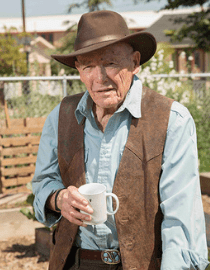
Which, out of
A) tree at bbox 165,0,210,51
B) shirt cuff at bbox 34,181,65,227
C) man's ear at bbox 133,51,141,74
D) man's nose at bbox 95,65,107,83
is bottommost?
shirt cuff at bbox 34,181,65,227

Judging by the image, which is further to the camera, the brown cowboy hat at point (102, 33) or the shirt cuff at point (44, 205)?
the shirt cuff at point (44, 205)

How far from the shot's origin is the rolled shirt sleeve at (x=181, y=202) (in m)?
1.50

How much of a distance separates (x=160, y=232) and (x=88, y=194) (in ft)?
1.40

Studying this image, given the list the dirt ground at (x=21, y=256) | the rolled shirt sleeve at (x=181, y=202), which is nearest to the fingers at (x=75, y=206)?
the rolled shirt sleeve at (x=181, y=202)

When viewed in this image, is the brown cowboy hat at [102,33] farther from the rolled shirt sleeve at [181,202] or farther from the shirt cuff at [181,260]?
the shirt cuff at [181,260]

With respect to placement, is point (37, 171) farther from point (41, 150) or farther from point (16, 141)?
point (16, 141)

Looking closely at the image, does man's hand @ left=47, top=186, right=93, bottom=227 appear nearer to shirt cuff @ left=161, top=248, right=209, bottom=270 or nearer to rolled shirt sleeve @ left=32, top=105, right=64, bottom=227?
rolled shirt sleeve @ left=32, top=105, right=64, bottom=227

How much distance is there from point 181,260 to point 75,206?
1.59ft

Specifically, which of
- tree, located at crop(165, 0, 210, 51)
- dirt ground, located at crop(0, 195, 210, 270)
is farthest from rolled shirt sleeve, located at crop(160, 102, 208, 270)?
tree, located at crop(165, 0, 210, 51)

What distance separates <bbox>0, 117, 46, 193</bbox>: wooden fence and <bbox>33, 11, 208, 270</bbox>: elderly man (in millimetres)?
4687

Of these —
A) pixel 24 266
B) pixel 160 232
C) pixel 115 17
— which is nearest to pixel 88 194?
pixel 160 232

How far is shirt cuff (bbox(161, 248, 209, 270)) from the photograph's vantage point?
1.48 m

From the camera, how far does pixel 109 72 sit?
168cm

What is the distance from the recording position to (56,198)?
5.76 ft
